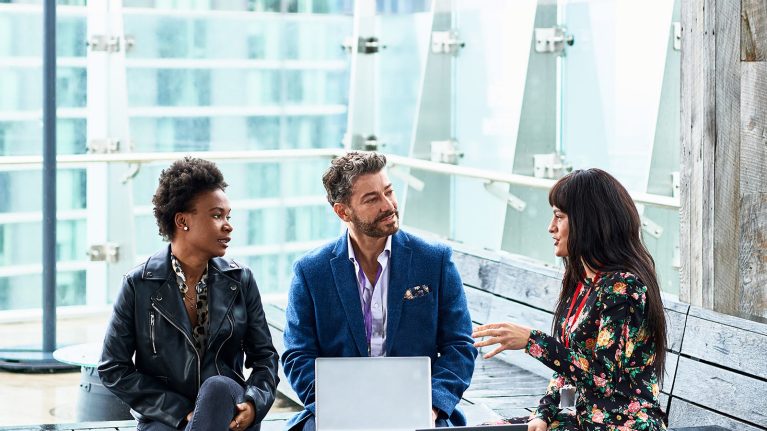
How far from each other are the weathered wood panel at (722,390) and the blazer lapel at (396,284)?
1.03 meters

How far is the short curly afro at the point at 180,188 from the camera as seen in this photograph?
3309 millimetres

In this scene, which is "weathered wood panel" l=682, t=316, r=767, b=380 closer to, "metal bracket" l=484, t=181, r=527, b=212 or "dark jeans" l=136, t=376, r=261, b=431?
"dark jeans" l=136, t=376, r=261, b=431

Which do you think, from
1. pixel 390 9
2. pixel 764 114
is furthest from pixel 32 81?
pixel 764 114

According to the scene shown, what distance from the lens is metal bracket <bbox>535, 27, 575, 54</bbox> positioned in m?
5.22

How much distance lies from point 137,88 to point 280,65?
91 cm

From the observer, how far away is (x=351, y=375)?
287cm

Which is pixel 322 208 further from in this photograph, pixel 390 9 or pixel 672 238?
pixel 672 238

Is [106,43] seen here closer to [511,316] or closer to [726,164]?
[511,316]

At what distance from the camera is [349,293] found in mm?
3303

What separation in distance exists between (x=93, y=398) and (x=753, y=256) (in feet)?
8.06

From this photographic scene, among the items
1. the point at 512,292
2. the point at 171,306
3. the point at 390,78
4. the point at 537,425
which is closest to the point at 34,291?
the point at 390,78

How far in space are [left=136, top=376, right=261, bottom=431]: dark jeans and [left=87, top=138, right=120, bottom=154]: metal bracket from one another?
4.04m

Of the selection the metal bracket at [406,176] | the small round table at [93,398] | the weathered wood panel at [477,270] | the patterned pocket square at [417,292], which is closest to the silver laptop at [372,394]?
the patterned pocket square at [417,292]

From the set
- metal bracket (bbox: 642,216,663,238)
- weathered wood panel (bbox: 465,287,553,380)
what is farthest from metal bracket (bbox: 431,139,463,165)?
metal bracket (bbox: 642,216,663,238)
